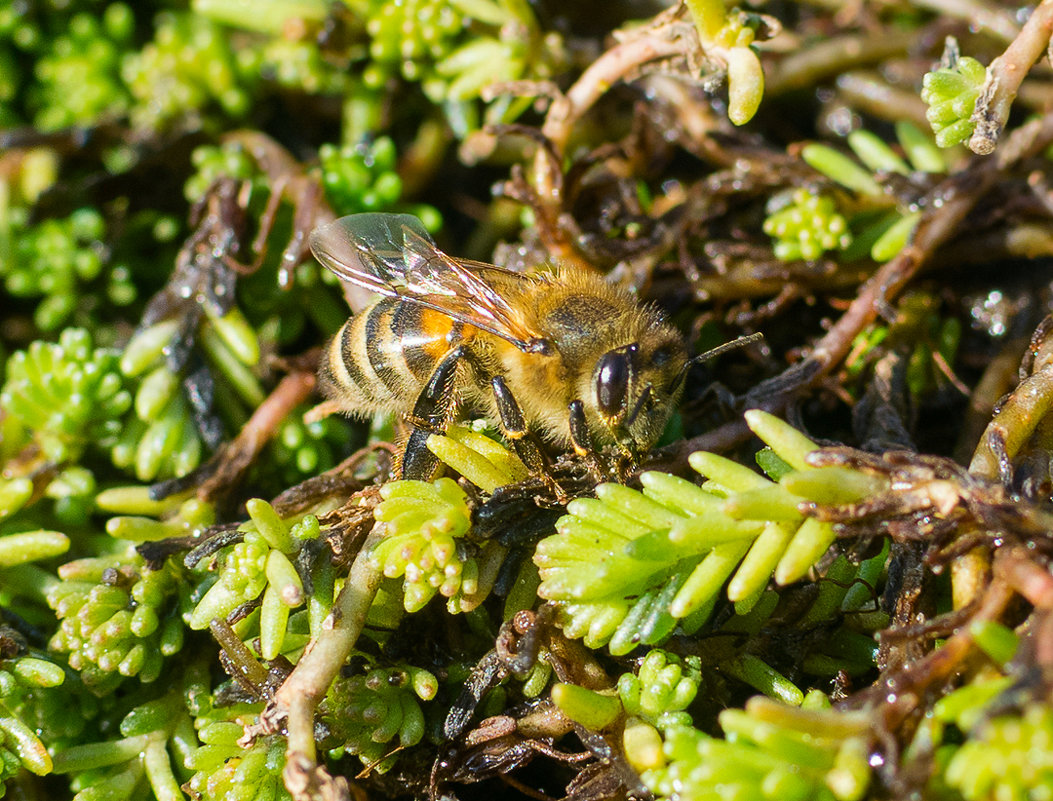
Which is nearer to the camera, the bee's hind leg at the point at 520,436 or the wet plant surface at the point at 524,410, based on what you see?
the wet plant surface at the point at 524,410

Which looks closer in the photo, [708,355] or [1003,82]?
[1003,82]

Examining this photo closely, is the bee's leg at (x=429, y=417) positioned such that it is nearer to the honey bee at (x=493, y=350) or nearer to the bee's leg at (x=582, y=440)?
the honey bee at (x=493, y=350)

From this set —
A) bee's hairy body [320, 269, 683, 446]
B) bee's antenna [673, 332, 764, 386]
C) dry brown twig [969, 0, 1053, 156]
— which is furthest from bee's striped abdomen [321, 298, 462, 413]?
dry brown twig [969, 0, 1053, 156]

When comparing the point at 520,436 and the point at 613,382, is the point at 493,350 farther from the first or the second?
the point at 613,382

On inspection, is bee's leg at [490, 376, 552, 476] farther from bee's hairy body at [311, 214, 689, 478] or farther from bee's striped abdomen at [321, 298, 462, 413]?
bee's striped abdomen at [321, 298, 462, 413]

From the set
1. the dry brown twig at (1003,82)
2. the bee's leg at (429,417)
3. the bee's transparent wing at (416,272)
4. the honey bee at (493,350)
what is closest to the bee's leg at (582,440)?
the honey bee at (493,350)

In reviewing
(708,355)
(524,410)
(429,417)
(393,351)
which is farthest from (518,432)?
(708,355)
